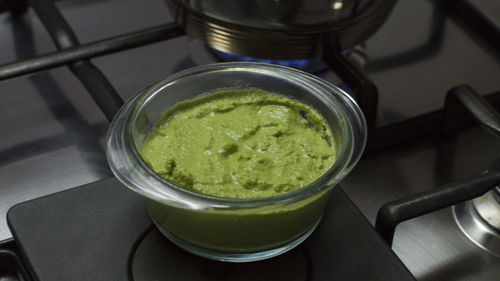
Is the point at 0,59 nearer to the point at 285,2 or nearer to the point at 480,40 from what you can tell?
the point at 285,2

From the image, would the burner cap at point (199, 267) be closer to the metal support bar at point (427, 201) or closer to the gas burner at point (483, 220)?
the metal support bar at point (427, 201)

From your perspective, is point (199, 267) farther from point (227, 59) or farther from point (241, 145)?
point (227, 59)

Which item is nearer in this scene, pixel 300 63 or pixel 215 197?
pixel 215 197

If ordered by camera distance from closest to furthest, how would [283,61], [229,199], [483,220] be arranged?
1. [229,199]
2. [483,220]
3. [283,61]

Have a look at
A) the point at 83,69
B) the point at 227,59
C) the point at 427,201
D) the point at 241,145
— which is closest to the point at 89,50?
the point at 83,69

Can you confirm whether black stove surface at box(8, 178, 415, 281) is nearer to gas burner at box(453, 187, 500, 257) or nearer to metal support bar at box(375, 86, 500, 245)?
metal support bar at box(375, 86, 500, 245)

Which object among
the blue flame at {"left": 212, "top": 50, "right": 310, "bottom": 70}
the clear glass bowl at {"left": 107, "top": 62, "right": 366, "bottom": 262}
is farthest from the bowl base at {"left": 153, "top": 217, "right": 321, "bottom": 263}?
the blue flame at {"left": 212, "top": 50, "right": 310, "bottom": 70}
